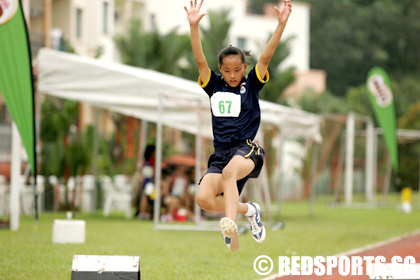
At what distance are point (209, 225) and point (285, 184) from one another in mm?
18692

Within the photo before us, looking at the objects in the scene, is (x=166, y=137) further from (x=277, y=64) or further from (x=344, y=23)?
(x=344, y=23)

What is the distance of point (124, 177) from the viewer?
27.0 meters

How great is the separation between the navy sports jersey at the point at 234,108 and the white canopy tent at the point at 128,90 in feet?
23.1

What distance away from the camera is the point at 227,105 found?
731 cm

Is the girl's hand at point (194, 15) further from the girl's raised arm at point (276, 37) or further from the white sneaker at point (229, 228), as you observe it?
the white sneaker at point (229, 228)

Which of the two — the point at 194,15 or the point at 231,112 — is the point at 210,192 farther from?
the point at 194,15

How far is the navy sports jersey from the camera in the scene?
7.35 meters

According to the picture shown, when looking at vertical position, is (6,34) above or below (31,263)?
above

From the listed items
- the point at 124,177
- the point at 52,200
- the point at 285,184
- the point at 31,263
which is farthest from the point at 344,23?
the point at 31,263

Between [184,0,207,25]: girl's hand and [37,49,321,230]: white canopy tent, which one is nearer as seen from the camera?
[184,0,207,25]: girl's hand

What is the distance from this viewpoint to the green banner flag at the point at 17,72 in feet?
38.5

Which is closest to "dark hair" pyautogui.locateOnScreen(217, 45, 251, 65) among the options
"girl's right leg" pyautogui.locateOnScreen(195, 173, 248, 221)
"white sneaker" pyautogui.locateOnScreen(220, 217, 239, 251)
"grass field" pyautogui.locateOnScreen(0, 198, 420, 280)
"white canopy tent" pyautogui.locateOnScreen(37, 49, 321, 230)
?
"girl's right leg" pyautogui.locateOnScreen(195, 173, 248, 221)

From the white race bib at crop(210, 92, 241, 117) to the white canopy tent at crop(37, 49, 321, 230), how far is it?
23.5ft

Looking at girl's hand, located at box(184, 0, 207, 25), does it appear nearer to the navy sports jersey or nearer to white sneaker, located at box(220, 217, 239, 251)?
the navy sports jersey
